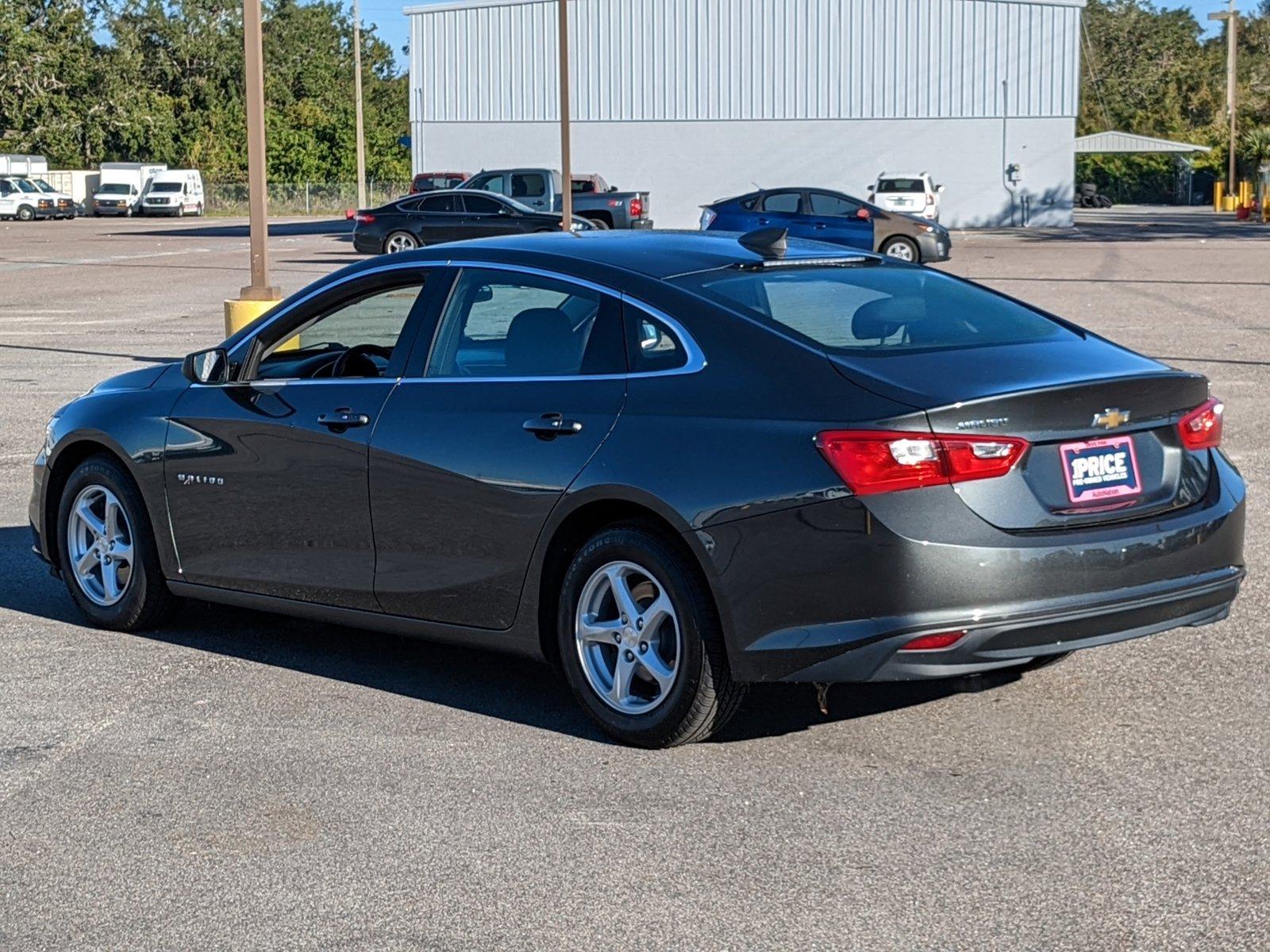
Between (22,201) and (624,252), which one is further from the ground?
(22,201)

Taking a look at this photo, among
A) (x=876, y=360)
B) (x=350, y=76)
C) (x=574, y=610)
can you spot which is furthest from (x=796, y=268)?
(x=350, y=76)

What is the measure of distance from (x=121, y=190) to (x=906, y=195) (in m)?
43.2

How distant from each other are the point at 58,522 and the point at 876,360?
3.72m

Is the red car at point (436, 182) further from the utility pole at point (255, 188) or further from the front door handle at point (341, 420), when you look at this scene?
the front door handle at point (341, 420)

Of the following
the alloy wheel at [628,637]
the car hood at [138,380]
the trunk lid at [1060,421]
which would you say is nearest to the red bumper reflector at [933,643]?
the trunk lid at [1060,421]

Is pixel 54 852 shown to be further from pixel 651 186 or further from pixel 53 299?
pixel 651 186

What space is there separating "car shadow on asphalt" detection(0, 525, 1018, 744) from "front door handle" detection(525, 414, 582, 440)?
0.95 meters

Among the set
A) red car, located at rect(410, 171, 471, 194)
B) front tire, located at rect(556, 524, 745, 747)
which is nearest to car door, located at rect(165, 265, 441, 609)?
front tire, located at rect(556, 524, 745, 747)

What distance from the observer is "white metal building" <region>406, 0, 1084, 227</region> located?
188 feet

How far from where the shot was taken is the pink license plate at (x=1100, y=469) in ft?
16.8

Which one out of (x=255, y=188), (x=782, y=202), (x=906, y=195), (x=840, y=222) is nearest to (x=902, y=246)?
(x=840, y=222)

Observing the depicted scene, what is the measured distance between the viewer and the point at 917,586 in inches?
195

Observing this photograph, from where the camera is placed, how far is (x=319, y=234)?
5784cm

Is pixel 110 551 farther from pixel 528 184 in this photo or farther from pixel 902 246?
pixel 528 184
